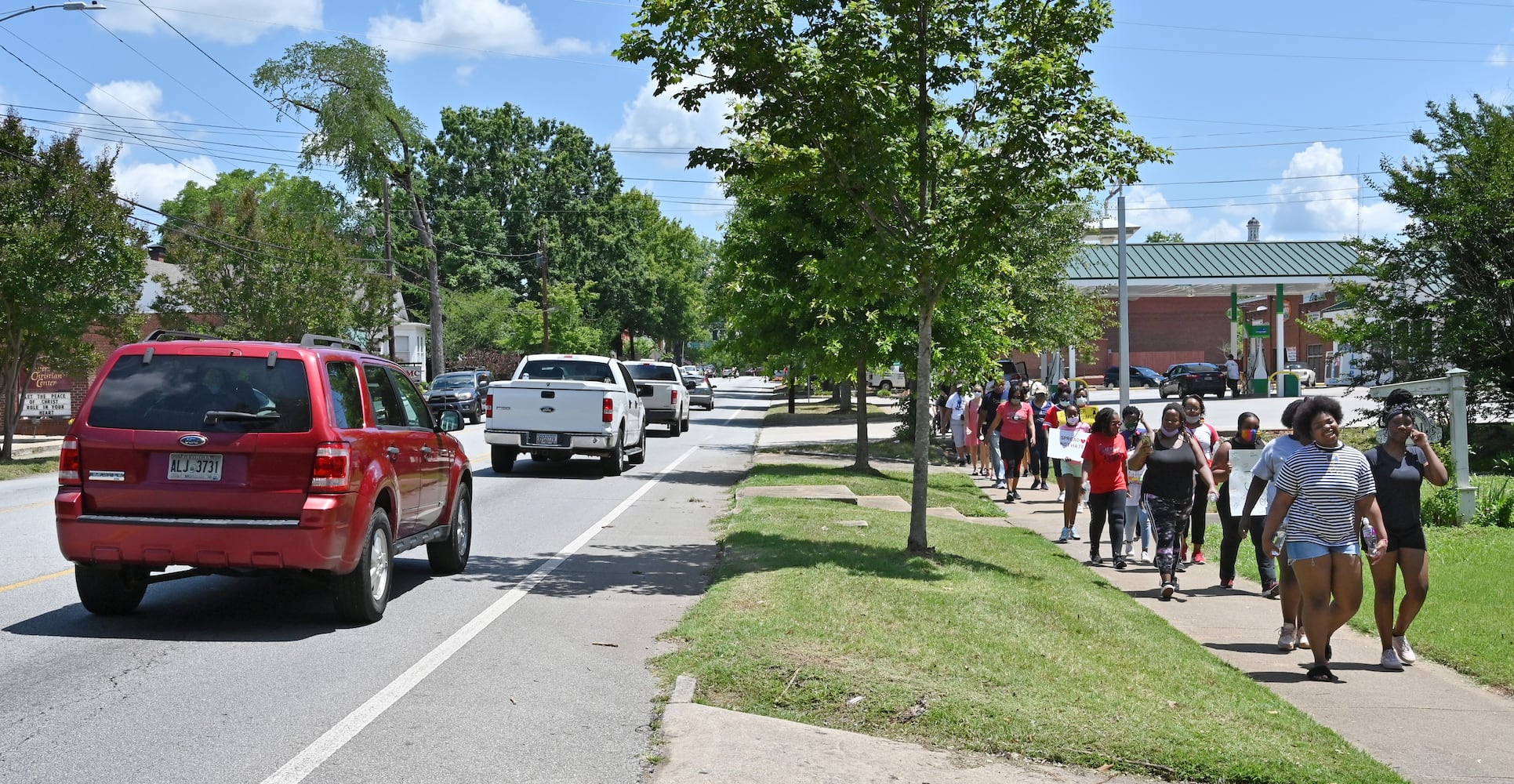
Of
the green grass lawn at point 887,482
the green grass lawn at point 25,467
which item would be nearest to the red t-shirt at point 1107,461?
the green grass lawn at point 887,482

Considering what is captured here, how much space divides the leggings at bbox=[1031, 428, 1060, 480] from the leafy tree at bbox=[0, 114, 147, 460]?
1795 cm

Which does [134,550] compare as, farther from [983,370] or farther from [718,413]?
[718,413]

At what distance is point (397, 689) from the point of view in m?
6.70

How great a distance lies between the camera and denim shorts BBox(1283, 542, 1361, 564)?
7.96 metres

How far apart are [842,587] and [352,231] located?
59.3m

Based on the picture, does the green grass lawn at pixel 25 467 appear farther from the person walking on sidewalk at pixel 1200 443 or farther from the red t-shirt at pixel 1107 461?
the person walking on sidewalk at pixel 1200 443

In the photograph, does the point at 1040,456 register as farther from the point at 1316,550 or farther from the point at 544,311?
the point at 544,311

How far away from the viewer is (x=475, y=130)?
249 ft

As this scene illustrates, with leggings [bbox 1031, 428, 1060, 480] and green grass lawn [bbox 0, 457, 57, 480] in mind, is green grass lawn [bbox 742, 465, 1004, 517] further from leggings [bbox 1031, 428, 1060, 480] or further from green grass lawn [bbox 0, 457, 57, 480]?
green grass lawn [bbox 0, 457, 57, 480]

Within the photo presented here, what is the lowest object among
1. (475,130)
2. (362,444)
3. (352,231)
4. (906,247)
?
(362,444)

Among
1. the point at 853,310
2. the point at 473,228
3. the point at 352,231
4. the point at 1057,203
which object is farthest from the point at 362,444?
the point at 473,228

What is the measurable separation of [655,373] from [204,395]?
28436 millimetres

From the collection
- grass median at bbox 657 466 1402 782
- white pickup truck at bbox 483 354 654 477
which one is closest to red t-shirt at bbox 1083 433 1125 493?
grass median at bbox 657 466 1402 782

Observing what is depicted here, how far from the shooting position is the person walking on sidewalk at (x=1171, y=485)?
11.2 metres
